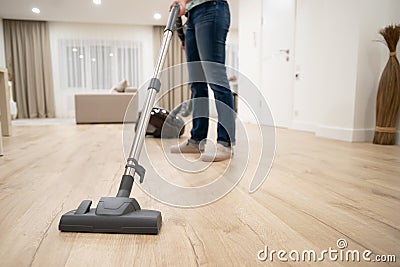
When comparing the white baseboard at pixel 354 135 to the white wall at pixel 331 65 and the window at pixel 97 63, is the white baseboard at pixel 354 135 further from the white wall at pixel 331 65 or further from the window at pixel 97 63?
the window at pixel 97 63

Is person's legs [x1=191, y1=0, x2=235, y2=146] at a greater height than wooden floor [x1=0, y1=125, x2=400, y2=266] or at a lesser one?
greater

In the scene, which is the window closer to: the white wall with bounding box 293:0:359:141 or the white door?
the white door

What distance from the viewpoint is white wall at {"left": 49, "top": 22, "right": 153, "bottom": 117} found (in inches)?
271

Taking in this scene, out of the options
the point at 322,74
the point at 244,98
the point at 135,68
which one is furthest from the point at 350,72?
the point at 135,68

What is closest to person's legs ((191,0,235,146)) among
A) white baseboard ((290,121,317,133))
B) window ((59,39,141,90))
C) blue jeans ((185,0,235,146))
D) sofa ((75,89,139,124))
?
blue jeans ((185,0,235,146))

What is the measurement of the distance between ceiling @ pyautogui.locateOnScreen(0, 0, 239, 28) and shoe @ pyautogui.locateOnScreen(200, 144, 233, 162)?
14.3 ft

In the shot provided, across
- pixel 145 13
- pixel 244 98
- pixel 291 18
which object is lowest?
pixel 244 98

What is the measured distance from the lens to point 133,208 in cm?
73

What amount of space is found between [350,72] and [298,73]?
105cm

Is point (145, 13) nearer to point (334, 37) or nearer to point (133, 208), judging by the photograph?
point (334, 37)

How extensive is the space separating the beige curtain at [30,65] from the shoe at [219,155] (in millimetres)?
6405

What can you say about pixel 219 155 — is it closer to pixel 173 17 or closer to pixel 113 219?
pixel 173 17

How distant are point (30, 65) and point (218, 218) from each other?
735cm

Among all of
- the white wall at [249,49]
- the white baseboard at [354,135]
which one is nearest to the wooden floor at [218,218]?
the white baseboard at [354,135]
